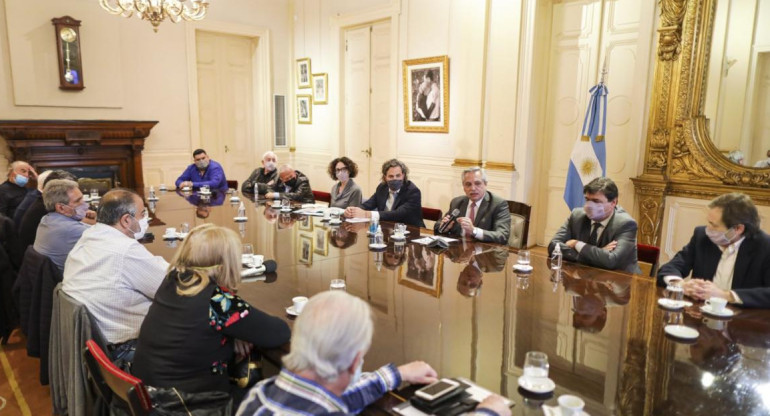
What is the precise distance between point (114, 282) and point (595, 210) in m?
2.50

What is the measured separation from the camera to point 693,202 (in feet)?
15.8

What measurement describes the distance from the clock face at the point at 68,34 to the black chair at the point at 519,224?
5990 mm

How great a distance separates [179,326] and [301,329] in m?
0.74

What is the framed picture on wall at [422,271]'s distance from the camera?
2494 millimetres

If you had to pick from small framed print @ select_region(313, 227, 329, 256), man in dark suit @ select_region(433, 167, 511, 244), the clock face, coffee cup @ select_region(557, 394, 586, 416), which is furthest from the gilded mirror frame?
the clock face

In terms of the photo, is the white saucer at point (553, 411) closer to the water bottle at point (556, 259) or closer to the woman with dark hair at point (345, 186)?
the water bottle at point (556, 259)

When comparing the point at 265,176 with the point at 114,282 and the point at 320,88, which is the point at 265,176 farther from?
the point at 114,282

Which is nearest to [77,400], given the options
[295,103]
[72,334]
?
[72,334]

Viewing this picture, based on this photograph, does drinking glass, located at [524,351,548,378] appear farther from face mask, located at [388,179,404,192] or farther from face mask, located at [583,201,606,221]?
face mask, located at [388,179,404,192]

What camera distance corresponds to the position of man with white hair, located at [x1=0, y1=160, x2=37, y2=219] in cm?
459

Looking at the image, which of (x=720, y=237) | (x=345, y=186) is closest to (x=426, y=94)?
(x=345, y=186)

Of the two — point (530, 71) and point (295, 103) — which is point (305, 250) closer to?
point (530, 71)

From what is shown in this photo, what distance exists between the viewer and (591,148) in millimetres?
5117

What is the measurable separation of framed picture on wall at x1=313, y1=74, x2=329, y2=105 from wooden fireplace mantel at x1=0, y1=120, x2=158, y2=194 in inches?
96.6
